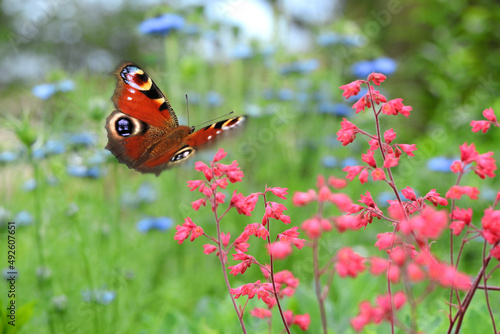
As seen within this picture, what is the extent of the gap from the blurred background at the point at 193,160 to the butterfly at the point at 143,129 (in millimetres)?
301

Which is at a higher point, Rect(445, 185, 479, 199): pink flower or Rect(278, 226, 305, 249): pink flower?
Rect(445, 185, 479, 199): pink flower

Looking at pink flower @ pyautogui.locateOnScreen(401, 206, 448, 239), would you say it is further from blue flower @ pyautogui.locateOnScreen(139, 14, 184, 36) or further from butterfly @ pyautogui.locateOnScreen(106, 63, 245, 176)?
blue flower @ pyautogui.locateOnScreen(139, 14, 184, 36)

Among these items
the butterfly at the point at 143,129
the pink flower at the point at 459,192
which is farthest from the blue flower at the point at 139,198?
the pink flower at the point at 459,192

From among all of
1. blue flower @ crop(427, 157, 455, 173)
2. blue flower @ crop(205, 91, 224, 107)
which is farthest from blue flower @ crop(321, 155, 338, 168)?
blue flower @ crop(205, 91, 224, 107)

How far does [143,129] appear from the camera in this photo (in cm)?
188

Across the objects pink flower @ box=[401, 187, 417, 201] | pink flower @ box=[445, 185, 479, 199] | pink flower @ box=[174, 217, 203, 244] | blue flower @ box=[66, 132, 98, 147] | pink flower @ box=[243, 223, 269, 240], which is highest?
pink flower @ box=[445, 185, 479, 199]

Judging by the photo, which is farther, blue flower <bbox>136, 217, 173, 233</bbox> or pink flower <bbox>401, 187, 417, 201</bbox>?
blue flower <bbox>136, 217, 173, 233</bbox>

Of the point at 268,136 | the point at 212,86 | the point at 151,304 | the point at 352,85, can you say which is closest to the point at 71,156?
the point at 151,304

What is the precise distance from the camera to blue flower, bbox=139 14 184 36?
2885 millimetres

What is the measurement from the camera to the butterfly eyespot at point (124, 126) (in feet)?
5.90

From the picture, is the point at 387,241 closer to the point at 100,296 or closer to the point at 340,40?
the point at 100,296

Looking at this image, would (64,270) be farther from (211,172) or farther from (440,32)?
(440,32)

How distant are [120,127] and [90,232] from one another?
0.95 metres

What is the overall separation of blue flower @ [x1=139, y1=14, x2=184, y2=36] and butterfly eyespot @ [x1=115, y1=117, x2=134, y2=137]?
4.04 ft
